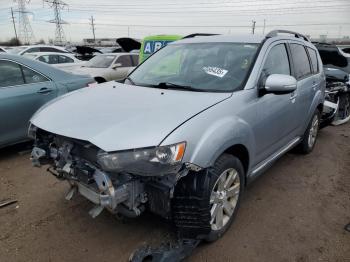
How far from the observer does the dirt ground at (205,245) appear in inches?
111

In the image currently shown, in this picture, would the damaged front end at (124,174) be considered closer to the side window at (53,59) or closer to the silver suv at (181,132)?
the silver suv at (181,132)

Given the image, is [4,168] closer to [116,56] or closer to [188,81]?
[188,81]

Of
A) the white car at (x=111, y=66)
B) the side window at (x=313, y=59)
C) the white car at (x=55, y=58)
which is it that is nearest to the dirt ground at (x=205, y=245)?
the side window at (x=313, y=59)

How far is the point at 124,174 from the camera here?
2396 mm

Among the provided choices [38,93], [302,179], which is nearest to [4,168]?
[38,93]

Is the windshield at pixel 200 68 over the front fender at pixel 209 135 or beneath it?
over

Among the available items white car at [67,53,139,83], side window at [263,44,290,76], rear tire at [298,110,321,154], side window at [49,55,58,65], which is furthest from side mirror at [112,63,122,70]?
side window at [263,44,290,76]

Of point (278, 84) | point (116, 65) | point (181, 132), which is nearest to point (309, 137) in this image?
point (278, 84)

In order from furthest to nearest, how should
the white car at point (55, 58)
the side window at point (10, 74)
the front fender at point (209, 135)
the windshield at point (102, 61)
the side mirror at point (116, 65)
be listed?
the white car at point (55, 58)
the windshield at point (102, 61)
the side mirror at point (116, 65)
the side window at point (10, 74)
the front fender at point (209, 135)

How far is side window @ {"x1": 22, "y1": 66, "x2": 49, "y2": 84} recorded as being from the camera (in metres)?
4.97

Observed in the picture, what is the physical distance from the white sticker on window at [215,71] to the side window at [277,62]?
0.45 metres

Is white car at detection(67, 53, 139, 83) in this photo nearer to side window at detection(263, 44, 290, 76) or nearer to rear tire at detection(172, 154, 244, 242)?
side window at detection(263, 44, 290, 76)

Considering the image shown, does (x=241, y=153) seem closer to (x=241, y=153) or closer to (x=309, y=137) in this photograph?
(x=241, y=153)

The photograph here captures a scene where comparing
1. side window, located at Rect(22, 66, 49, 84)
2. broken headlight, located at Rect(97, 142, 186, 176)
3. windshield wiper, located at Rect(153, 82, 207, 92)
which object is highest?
windshield wiper, located at Rect(153, 82, 207, 92)
